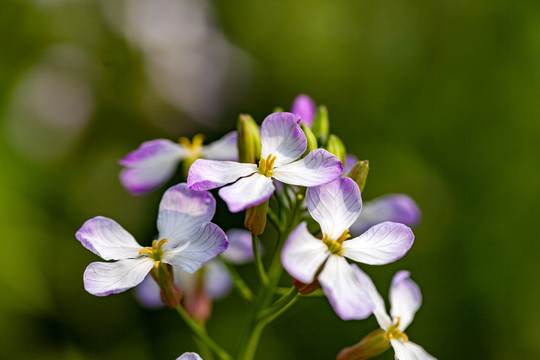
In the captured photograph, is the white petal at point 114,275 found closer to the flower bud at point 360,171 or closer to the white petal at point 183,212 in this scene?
the white petal at point 183,212

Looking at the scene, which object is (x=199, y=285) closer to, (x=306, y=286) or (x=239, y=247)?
(x=239, y=247)

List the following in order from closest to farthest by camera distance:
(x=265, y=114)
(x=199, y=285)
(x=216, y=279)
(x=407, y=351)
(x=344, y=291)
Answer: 1. (x=344, y=291)
2. (x=407, y=351)
3. (x=199, y=285)
4. (x=216, y=279)
5. (x=265, y=114)

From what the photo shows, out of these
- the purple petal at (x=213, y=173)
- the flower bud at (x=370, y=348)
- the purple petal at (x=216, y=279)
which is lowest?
the purple petal at (x=216, y=279)

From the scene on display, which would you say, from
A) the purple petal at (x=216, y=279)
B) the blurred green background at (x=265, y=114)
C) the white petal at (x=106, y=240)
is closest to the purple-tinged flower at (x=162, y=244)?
the white petal at (x=106, y=240)

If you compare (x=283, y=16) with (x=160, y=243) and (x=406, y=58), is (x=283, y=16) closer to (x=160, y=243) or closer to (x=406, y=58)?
(x=406, y=58)

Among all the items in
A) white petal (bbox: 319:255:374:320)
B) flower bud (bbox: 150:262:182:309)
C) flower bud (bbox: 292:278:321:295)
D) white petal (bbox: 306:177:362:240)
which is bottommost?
flower bud (bbox: 150:262:182:309)

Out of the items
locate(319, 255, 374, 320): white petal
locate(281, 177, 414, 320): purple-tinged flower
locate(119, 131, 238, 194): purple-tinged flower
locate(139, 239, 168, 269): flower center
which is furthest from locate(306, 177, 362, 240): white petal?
locate(119, 131, 238, 194): purple-tinged flower

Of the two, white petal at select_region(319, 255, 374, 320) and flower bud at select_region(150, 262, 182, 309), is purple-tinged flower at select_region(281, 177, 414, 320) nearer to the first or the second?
white petal at select_region(319, 255, 374, 320)

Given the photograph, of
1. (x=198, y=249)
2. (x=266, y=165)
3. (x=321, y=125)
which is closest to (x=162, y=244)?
(x=198, y=249)
